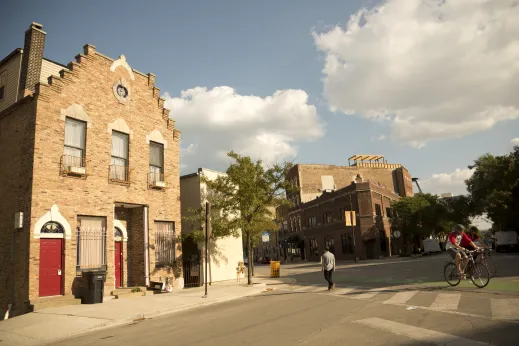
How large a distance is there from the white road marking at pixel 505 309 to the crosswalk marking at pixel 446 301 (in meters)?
0.79

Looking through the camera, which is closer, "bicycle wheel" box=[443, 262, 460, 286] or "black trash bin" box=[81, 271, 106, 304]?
"bicycle wheel" box=[443, 262, 460, 286]

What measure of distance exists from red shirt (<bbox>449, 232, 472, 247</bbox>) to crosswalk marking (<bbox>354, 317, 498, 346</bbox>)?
5406mm

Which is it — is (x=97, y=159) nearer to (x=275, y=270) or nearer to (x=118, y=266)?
(x=118, y=266)

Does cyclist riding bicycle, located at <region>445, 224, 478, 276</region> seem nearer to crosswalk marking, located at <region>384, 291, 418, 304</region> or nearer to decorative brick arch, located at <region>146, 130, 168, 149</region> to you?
crosswalk marking, located at <region>384, 291, 418, 304</region>

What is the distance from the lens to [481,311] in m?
7.94

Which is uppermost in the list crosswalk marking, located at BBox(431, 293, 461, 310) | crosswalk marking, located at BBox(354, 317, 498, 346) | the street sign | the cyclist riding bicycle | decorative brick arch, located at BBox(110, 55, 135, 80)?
decorative brick arch, located at BBox(110, 55, 135, 80)

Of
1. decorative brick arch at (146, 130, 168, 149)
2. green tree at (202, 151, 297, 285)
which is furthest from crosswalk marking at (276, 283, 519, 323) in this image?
decorative brick arch at (146, 130, 168, 149)

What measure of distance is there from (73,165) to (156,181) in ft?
13.6

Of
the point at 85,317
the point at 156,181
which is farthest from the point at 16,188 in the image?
the point at 85,317

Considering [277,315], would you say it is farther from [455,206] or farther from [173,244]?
[455,206]

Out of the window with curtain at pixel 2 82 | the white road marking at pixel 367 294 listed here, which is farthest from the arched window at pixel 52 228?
the white road marking at pixel 367 294

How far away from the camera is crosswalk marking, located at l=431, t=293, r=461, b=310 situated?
8.74m

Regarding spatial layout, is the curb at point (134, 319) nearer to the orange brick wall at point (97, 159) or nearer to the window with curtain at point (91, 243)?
the orange brick wall at point (97, 159)

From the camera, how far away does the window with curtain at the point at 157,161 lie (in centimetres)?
1892
